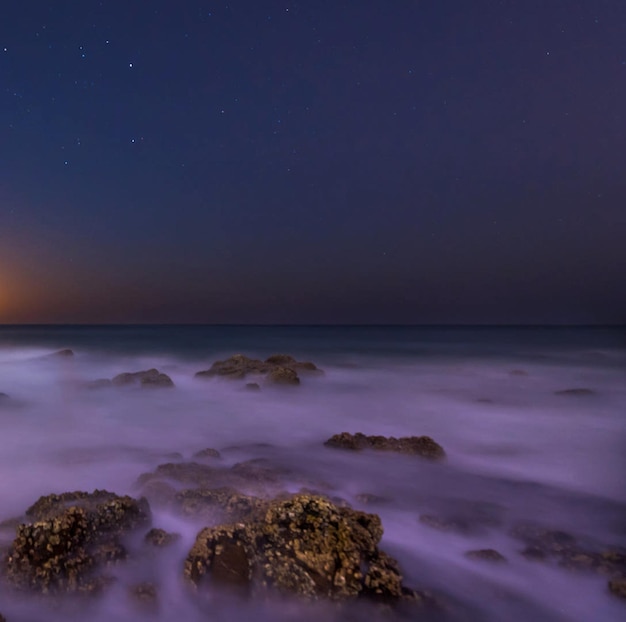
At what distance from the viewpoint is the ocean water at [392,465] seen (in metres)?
3.52

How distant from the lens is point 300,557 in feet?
10.8

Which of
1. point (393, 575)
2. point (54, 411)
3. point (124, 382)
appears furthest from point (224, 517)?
point (124, 382)

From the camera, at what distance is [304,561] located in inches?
129

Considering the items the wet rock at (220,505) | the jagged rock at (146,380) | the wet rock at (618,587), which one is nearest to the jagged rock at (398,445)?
the wet rock at (220,505)

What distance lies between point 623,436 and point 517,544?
6.74 metres

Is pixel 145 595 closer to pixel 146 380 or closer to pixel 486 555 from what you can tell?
pixel 486 555

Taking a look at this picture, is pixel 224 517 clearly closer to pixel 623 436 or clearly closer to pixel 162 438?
pixel 162 438

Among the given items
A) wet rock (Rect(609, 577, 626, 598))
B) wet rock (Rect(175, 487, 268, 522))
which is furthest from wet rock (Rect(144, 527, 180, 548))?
wet rock (Rect(609, 577, 626, 598))

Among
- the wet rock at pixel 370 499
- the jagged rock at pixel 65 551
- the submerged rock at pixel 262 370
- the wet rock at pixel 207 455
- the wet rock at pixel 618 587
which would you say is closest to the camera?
the jagged rock at pixel 65 551

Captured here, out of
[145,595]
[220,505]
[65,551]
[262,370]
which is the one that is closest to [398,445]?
[220,505]

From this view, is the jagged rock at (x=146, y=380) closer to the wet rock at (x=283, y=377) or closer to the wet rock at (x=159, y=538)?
the wet rock at (x=283, y=377)

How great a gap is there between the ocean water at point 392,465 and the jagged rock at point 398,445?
8.2 inches

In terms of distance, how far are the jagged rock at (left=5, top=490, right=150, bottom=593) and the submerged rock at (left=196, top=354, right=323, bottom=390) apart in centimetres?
960

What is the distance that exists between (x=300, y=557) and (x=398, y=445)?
410 cm
